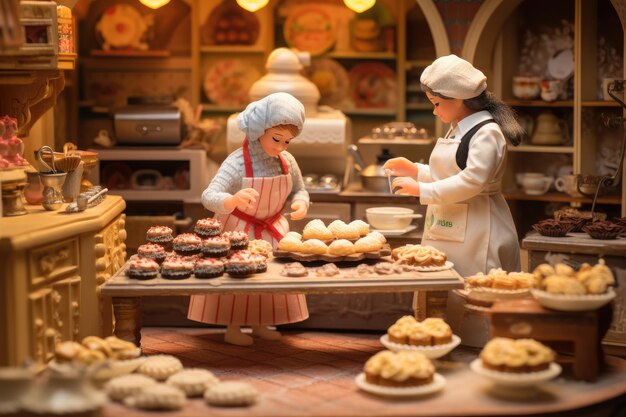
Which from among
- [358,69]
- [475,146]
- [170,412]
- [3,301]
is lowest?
[170,412]

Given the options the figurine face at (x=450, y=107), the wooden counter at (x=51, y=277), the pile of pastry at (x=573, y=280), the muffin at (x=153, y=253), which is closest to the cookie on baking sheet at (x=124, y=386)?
the wooden counter at (x=51, y=277)

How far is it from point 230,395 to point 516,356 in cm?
124

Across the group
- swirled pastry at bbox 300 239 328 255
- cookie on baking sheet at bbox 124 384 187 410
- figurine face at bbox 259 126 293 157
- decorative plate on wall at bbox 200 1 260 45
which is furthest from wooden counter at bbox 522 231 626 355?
decorative plate on wall at bbox 200 1 260 45

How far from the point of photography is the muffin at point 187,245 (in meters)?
5.18

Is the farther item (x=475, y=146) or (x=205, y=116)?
(x=205, y=116)

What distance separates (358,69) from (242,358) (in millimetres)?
3668

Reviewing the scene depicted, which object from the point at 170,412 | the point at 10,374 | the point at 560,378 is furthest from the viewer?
the point at 560,378

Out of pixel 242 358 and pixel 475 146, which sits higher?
pixel 475 146

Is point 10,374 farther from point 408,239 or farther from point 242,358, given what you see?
point 408,239

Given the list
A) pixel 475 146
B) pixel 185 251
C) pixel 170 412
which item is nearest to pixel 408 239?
pixel 475 146

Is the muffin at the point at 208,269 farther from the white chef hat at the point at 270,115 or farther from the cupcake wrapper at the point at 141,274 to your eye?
the white chef hat at the point at 270,115

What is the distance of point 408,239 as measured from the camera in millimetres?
6355

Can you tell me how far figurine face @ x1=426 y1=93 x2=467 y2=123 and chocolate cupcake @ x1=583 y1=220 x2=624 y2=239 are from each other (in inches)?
36.2

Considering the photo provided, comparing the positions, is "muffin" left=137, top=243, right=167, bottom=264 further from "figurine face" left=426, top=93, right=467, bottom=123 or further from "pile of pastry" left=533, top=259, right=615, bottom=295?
"pile of pastry" left=533, top=259, right=615, bottom=295
